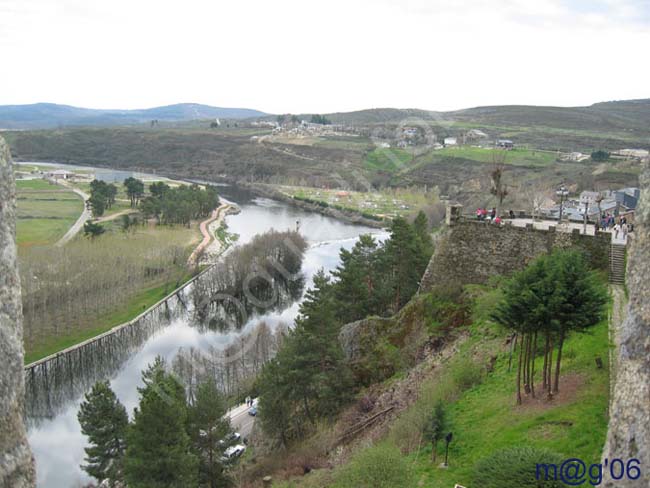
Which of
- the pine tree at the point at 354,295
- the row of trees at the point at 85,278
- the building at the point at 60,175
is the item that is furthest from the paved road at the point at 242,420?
the building at the point at 60,175

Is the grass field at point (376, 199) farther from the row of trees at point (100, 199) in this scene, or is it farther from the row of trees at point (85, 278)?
the row of trees at point (85, 278)

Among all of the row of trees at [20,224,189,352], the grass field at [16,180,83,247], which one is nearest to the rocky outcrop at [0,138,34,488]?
the row of trees at [20,224,189,352]

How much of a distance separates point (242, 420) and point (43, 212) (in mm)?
44899

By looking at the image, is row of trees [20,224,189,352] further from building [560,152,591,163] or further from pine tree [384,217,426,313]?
building [560,152,591,163]

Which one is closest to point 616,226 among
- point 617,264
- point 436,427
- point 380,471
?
point 617,264

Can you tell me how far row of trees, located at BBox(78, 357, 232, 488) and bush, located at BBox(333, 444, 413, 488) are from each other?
5.97 metres

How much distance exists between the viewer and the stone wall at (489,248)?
606 inches

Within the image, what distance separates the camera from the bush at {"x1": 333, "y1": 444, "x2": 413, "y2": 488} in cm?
843

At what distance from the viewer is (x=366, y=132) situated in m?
117

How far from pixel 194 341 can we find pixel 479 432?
2421cm

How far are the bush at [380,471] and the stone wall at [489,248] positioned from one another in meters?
9.32

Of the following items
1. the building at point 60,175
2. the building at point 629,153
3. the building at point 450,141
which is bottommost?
the building at point 60,175

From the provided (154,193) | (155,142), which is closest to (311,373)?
(154,193)

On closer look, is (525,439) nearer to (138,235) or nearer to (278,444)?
(278,444)
